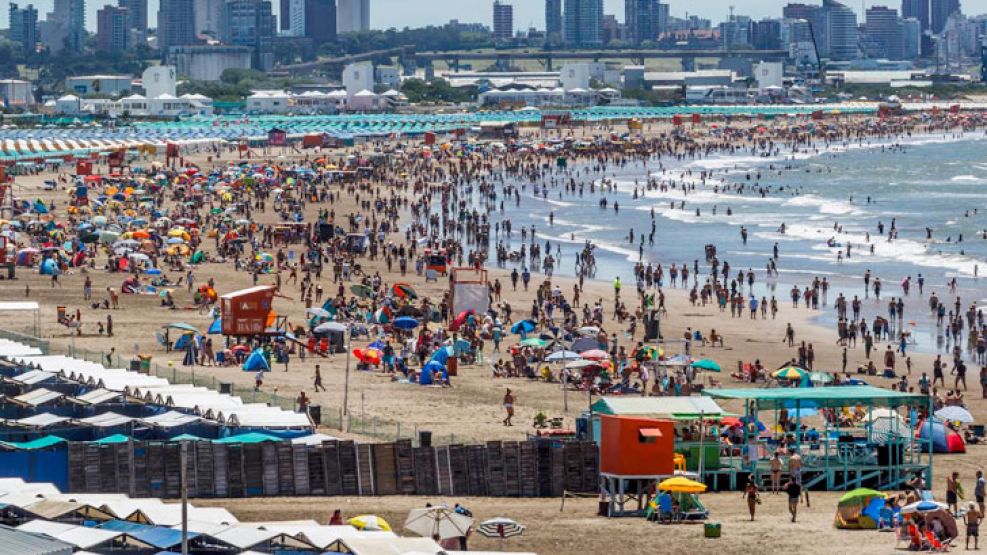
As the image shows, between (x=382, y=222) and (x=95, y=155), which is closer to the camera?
(x=382, y=222)

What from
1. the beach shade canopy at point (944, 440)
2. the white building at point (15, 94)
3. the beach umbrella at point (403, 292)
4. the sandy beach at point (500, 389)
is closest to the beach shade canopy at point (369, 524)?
the sandy beach at point (500, 389)

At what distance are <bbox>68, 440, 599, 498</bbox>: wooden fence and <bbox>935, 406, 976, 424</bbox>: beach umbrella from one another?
7102mm

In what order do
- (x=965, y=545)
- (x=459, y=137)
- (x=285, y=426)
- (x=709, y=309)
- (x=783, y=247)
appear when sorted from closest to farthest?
(x=965, y=545)
(x=285, y=426)
(x=709, y=309)
(x=783, y=247)
(x=459, y=137)

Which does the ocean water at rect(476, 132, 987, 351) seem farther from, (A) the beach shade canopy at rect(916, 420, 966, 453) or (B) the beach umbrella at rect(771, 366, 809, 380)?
(A) the beach shade canopy at rect(916, 420, 966, 453)

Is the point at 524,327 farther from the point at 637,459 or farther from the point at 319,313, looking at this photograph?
the point at 637,459

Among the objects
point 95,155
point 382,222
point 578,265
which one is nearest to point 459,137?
point 95,155

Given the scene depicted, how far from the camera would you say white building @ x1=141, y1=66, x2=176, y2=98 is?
175500 mm

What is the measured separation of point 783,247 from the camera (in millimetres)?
63281

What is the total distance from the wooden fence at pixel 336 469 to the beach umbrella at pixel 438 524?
413 cm

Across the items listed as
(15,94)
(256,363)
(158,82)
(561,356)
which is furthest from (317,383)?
(15,94)

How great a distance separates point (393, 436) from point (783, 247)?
37.4 m

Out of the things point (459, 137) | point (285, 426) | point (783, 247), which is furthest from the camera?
point (459, 137)

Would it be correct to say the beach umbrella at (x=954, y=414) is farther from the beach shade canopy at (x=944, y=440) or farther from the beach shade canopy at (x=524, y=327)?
the beach shade canopy at (x=524, y=327)

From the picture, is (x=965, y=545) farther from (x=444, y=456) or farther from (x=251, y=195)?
(x=251, y=195)
